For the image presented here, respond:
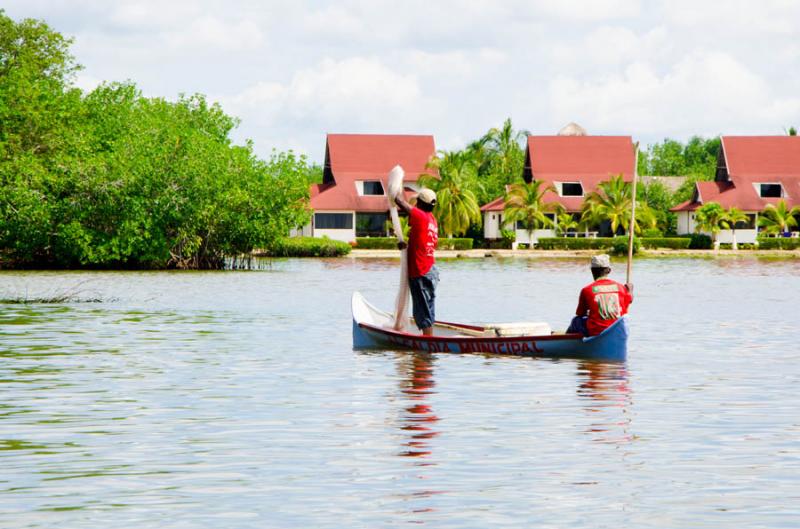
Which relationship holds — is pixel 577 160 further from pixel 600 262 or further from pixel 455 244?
pixel 600 262

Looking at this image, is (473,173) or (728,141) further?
(728,141)

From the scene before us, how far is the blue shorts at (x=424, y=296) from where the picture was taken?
803 inches

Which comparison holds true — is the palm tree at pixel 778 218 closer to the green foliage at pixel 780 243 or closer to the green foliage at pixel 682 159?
the green foliage at pixel 780 243

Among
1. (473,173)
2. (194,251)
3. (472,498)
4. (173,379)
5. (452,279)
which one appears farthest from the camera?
(473,173)

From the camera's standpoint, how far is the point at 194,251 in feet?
184

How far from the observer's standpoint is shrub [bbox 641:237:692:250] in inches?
3246

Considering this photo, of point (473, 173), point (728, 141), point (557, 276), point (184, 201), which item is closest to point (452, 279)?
point (557, 276)

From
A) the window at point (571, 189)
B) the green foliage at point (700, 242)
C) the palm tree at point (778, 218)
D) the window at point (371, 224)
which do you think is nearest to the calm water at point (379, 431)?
the green foliage at point (700, 242)

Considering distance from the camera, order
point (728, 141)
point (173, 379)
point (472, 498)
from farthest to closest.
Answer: point (728, 141), point (173, 379), point (472, 498)

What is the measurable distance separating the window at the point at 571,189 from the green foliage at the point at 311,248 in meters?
20.1

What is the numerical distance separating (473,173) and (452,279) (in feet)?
121

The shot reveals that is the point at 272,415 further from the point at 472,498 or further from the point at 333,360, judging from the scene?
the point at 333,360

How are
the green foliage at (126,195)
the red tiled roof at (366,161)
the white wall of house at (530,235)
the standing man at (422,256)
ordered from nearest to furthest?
1. the standing man at (422,256)
2. the green foliage at (126,195)
3. the white wall of house at (530,235)
4. the red tiled roof at (366,161)

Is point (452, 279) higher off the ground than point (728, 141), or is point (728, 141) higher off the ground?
point (728, 141)
